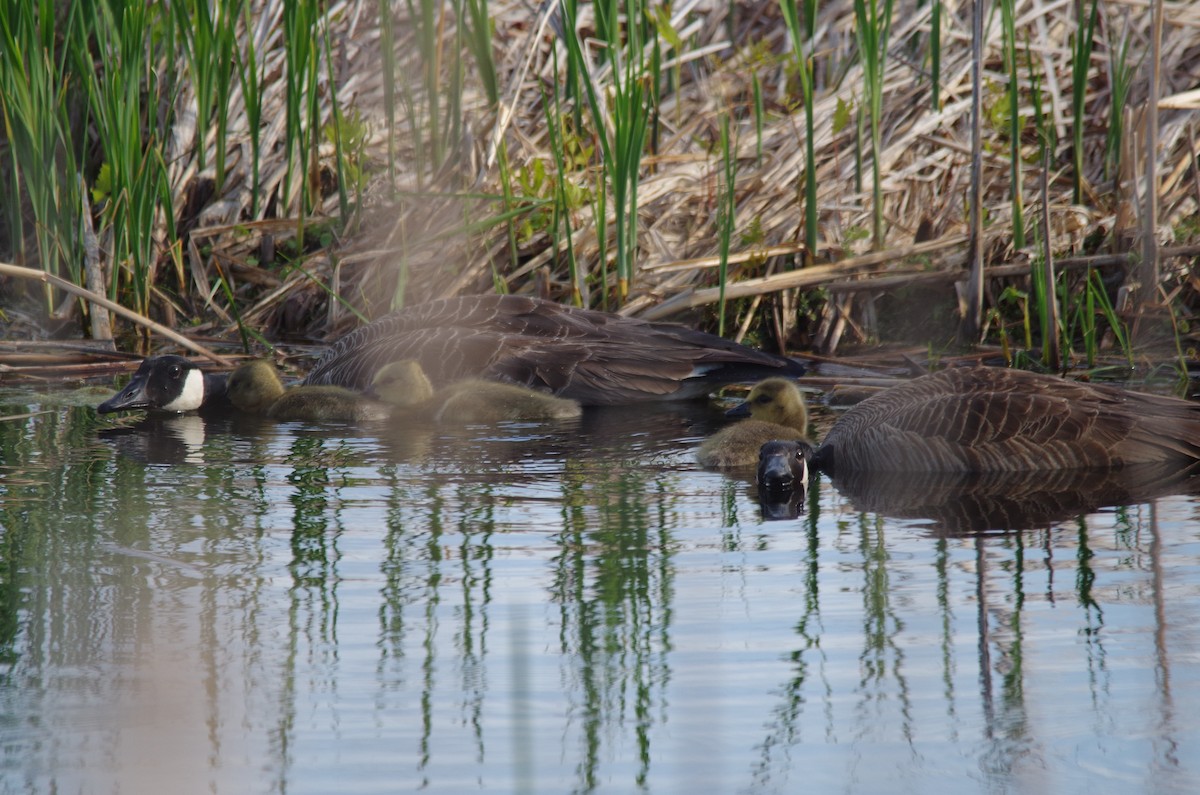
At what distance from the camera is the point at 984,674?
3691mm

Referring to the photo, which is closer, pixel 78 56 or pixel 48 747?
pixel 48 747

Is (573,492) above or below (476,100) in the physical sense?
below

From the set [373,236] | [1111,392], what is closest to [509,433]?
[1111,392]

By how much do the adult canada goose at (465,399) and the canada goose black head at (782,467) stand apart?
1895 mm

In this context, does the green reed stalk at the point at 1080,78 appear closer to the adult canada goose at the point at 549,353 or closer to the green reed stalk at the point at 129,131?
the adult canada goose at the point at 549,353

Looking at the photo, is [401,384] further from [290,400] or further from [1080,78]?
[1080,78]

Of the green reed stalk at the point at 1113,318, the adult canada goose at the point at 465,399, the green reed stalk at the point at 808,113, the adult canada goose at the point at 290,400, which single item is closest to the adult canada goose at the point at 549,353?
the adult canada goose at the point at 465,399

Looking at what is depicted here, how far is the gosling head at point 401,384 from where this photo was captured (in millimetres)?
8070

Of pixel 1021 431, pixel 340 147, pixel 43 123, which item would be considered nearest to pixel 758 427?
pixel 1021 431

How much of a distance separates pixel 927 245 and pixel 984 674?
6.07 meters

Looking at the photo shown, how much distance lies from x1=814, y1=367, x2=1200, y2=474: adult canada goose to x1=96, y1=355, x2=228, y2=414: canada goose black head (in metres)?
3.55

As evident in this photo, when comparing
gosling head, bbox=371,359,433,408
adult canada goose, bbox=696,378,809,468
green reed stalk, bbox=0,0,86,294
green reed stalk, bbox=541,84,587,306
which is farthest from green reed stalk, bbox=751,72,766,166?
green reed stalk, bbox=0,0,86,294

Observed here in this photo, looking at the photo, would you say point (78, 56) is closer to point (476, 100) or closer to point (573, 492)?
point (476, 100)

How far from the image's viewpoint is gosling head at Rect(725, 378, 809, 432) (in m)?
7.28
